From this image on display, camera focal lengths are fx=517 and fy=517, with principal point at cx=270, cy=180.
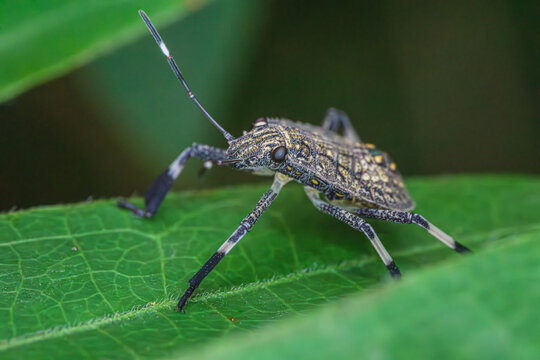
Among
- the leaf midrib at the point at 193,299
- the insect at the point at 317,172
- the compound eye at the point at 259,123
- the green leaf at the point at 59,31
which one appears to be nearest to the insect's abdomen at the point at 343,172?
the insect at the point at 317,172

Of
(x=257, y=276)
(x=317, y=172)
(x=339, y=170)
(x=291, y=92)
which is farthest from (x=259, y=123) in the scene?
(x=291, y=92)

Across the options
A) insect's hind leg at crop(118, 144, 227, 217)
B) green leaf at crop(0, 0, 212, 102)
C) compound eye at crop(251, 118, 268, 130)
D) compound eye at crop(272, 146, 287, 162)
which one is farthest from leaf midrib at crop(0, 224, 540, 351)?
green leaf at crop(0, 0, 212, 102)

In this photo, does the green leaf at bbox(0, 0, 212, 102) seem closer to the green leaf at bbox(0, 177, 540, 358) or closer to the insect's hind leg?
the green leaf at bbox(0, 177, 540, 358)

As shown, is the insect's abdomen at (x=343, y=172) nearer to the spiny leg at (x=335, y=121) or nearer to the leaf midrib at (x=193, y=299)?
the leaf midrib at (x=193, y=299)

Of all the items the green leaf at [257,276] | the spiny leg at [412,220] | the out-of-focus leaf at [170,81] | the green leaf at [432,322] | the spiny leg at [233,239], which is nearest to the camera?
the green leaf at [432,322]

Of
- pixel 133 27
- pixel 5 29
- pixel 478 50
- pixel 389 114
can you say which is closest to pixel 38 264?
pixel 5 29

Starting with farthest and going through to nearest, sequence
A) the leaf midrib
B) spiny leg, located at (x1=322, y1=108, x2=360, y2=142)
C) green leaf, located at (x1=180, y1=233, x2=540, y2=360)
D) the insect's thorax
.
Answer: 1. spiny leg, located at (x1=322, y1=108, x2=360, y2=142)
2. the insect's thorax
3. the leaf midrib
4. green leaf, located at (x1=180, y1=233, x2=540, y2=360)
